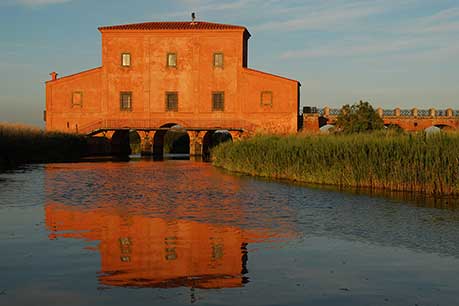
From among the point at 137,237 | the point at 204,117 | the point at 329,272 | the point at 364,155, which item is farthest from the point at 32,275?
the point at 204,117

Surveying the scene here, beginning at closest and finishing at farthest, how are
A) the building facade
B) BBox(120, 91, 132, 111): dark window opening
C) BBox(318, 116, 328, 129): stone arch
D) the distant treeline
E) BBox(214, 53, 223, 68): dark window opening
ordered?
1. the distant treeline
2. the building facade
3. BBox(214, 53, 223, 68): dark window opening
4. BBox(120, 91, 132, 111): dark window opening
5. BBox(318, 116, 328, 129): stone arch

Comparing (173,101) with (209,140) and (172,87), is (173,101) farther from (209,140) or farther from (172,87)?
(209,140)

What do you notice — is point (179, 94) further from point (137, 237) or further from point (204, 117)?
point (137, 237)

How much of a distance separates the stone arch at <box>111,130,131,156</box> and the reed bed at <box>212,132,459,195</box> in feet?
84.6

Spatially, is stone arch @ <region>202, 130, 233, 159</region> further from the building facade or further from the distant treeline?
the distant treeline

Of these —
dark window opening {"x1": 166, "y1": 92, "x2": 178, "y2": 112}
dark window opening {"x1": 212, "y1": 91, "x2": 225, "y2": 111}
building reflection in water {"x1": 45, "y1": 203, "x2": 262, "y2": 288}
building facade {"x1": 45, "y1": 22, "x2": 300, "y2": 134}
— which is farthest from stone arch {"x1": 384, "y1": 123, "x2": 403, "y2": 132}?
dark window opening {"x1": 166, "y1": 92, "x2": 178, "y2": 112}

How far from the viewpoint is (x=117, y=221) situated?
12133 millimetres

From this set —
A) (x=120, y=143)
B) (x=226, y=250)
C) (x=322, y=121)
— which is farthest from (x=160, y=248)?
(x=120, y=143)

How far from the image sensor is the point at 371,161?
62.6ft

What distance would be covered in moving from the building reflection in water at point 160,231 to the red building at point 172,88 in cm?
2658

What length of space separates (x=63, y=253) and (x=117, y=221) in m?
3.27

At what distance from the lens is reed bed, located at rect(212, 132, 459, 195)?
1712cm

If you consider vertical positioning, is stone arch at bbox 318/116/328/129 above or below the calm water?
above

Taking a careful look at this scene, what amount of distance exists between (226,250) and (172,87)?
38.9 m
